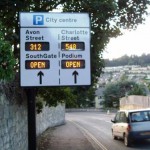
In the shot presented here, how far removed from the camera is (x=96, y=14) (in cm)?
1647

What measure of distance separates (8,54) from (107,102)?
11673 centimetres

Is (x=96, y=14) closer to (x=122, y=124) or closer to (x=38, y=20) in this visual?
(x=38, y=20)

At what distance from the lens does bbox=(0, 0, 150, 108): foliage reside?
15.9 metres

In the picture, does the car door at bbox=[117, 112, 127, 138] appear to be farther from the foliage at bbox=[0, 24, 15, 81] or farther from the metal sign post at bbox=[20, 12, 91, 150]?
the foliage at bbox=[0, 24, 15, 81]

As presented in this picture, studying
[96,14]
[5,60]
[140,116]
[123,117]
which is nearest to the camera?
[5,60]

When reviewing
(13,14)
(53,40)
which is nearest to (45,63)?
(53,40)

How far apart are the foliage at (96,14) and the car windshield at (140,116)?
4.18m

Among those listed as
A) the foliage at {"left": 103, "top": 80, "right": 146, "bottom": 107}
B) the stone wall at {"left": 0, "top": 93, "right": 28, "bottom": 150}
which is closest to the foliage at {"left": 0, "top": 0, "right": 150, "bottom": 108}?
the stone wall at {"left": 0, "top": 93, "right": 28, "bottom": 150}

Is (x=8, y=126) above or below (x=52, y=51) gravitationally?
below

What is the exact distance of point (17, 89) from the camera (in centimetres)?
1409

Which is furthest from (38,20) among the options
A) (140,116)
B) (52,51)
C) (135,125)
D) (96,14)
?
(140,116)

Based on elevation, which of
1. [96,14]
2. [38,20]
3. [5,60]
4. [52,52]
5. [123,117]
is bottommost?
[123,117]

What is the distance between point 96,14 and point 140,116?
8.45 meters

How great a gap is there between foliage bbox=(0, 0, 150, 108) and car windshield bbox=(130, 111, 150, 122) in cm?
418
